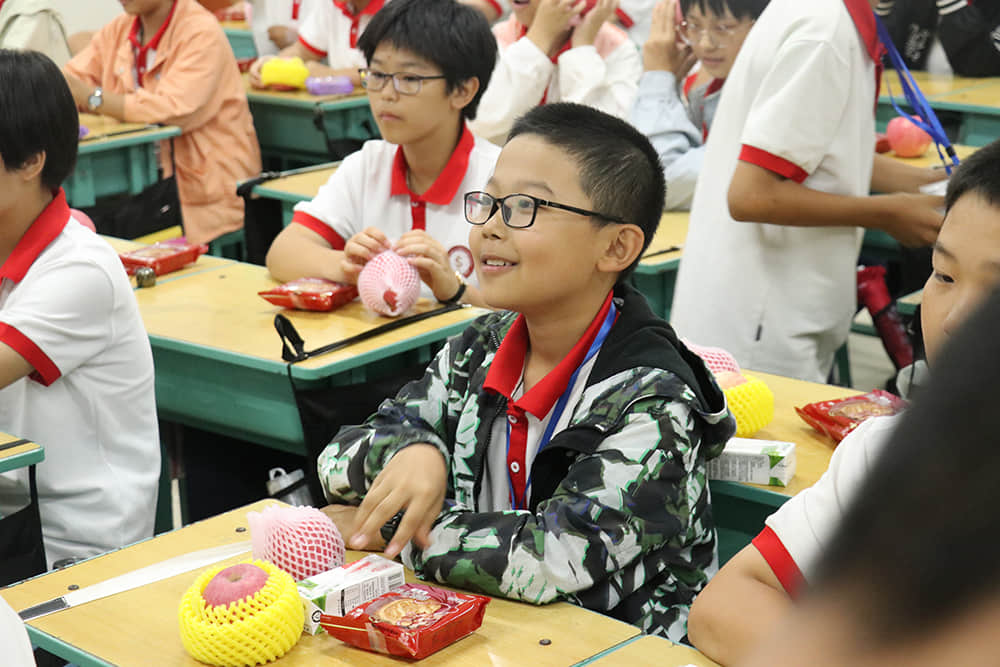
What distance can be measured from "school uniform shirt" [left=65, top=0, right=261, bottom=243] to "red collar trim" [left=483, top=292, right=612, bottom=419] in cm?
311

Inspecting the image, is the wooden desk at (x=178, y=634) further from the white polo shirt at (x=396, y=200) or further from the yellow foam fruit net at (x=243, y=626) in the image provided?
the white polo shirt at (x=396, y=200)

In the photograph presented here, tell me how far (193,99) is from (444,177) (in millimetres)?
2066

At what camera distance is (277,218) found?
3750mm

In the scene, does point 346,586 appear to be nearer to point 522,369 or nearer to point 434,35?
point 522,369

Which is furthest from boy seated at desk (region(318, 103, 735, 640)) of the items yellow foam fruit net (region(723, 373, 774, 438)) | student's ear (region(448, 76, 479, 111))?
student's ear (region(448, 76, 479, 111))

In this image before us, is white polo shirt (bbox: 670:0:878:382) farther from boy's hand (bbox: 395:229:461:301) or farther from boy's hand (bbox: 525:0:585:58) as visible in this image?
boy's hand (bbox: 525:0:585:58)

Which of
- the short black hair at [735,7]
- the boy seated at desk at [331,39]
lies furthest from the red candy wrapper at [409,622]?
the boy seated at desk at [331,39]

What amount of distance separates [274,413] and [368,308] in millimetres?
301

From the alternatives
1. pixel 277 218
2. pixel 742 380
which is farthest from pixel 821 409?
pixel 277 218

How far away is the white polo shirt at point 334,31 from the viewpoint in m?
5.39

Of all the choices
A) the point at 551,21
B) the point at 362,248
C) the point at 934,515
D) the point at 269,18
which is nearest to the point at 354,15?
the point at 269,18

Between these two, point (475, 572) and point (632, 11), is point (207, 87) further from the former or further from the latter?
point (475, 572)

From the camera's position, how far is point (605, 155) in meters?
1.62

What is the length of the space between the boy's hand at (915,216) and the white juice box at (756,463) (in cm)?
87
